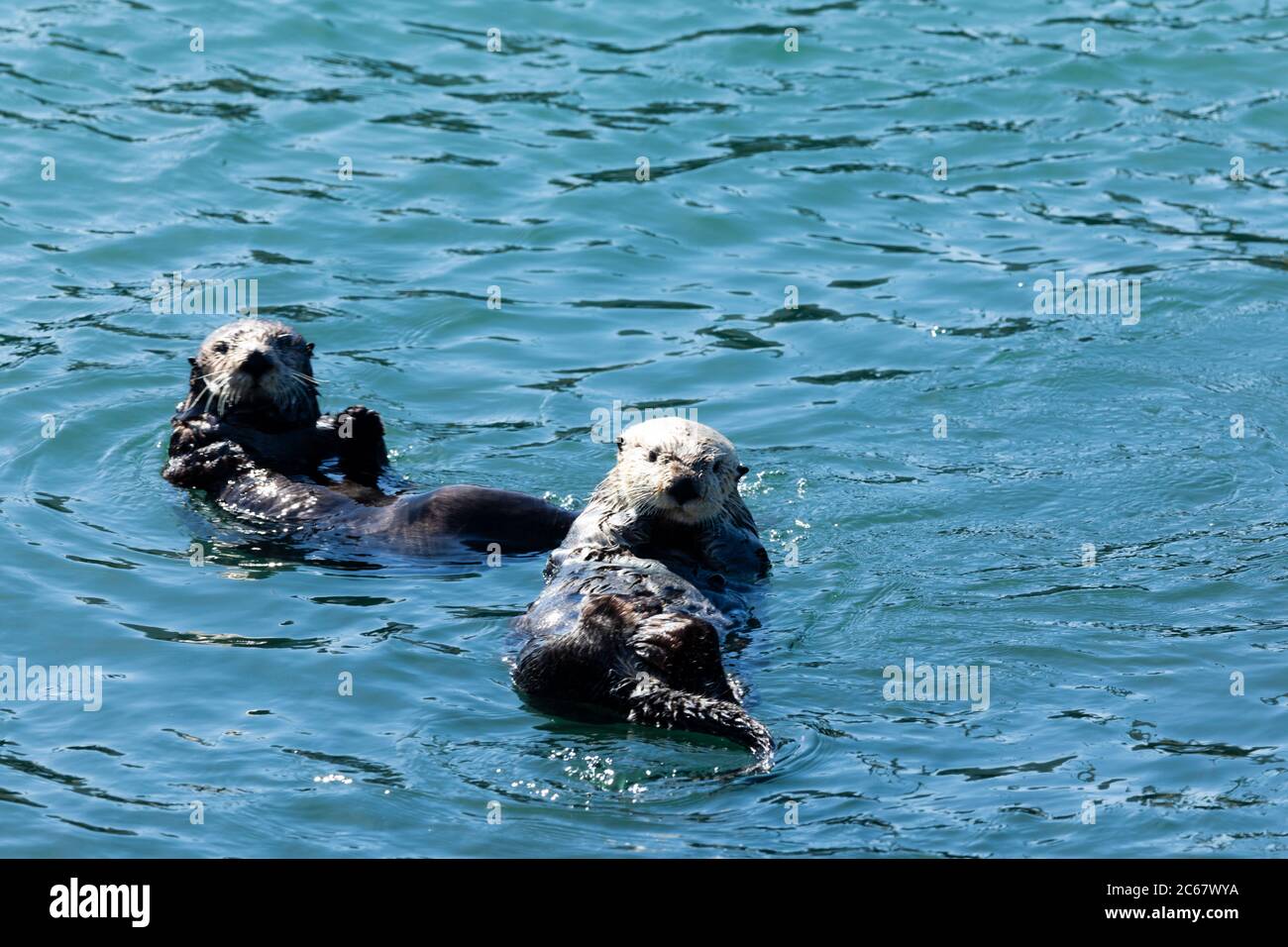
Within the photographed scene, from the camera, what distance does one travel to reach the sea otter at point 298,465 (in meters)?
8.17

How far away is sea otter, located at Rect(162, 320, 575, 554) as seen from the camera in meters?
8.17

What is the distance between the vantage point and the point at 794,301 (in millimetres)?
11656

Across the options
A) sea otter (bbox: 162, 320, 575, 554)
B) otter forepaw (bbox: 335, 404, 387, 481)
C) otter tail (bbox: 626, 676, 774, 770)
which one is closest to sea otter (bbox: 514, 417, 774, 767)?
otter tail (bbox: 626, 676, 774, 770)

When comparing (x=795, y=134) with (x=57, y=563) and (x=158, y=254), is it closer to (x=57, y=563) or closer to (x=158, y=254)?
(x=158, y=254)

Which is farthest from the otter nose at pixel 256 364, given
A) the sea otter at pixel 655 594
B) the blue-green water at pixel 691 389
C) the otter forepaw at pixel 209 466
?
the sea otter at pixel 655 594

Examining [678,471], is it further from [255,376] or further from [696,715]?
[255,376]

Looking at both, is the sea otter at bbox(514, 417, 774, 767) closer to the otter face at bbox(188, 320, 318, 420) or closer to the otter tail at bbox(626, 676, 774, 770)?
the otter tail at bbox(626, 676, 774, 770)

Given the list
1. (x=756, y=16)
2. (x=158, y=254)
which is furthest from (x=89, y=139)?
(x=756, y=16)

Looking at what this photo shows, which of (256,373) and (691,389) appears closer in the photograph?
(256,373)

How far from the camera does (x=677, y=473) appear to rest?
7582 millimetres

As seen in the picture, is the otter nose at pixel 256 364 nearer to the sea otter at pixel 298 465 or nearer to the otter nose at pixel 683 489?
the sea otter at pixel 298 465

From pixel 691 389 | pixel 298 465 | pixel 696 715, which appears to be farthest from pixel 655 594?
pixel 691 389

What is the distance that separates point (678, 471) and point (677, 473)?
0.6 inches
